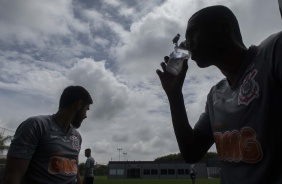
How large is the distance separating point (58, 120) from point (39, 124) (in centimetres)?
44

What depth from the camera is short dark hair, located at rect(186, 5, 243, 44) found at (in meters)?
1.85

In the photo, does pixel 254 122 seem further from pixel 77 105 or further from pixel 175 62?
pixel 77 105

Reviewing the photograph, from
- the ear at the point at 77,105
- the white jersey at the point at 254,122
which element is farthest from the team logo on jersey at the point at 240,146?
the ear at the point at 77,105

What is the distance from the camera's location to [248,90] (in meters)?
1.53

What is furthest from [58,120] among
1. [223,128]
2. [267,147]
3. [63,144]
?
[267,147]

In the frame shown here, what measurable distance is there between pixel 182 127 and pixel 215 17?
2.43ft

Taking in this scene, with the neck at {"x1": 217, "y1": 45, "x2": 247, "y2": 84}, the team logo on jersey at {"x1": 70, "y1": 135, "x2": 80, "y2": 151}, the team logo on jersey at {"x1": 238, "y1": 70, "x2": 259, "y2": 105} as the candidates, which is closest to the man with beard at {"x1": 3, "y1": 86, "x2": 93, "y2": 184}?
the team logo on jersey at {"x1": 70, "y1": 135, "x2": 80, "y2": 151}

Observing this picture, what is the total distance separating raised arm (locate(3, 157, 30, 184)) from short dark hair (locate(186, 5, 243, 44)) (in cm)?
212

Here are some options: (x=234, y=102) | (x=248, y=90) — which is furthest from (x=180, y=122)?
(x=248, y=90)

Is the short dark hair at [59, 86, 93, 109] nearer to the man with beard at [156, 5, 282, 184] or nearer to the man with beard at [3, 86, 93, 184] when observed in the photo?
the man with beard at [3, 86, 93, 184]

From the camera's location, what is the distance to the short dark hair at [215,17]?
185 centimetres

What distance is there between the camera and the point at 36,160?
3090mm

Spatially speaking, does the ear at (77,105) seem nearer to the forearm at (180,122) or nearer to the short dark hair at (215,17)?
the forearm at (180,122)

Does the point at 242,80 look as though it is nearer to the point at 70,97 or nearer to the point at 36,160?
the point at 36,160
